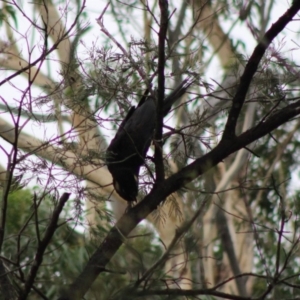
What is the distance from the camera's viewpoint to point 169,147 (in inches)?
122

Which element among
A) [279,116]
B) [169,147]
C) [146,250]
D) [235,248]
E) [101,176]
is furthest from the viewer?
[235,248]

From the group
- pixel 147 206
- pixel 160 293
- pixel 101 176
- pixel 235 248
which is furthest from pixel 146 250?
pixel 235 248

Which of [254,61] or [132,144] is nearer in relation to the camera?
[254,61]

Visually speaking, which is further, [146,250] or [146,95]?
[146,95]

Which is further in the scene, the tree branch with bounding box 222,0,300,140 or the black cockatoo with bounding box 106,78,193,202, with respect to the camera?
the black cockatoo with bounding box 106,78,193,202

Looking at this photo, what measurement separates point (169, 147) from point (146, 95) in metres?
0.36

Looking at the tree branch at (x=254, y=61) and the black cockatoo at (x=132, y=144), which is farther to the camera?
the black cockatoo at (x=132, y=144)

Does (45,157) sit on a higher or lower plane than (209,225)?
lower

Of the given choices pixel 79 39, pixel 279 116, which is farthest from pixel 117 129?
pixel 279 116

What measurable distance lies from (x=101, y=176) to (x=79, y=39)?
9.01 ft

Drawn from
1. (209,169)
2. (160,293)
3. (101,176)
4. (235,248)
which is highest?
(235,248)

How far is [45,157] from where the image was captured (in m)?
2.67

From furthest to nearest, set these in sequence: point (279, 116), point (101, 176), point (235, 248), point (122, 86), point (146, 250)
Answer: point (235, 248) < point (101, 176) < point (122, 86) < point (279, 116) < point (146, 250)

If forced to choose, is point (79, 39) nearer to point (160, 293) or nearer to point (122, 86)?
point (122, 86)
